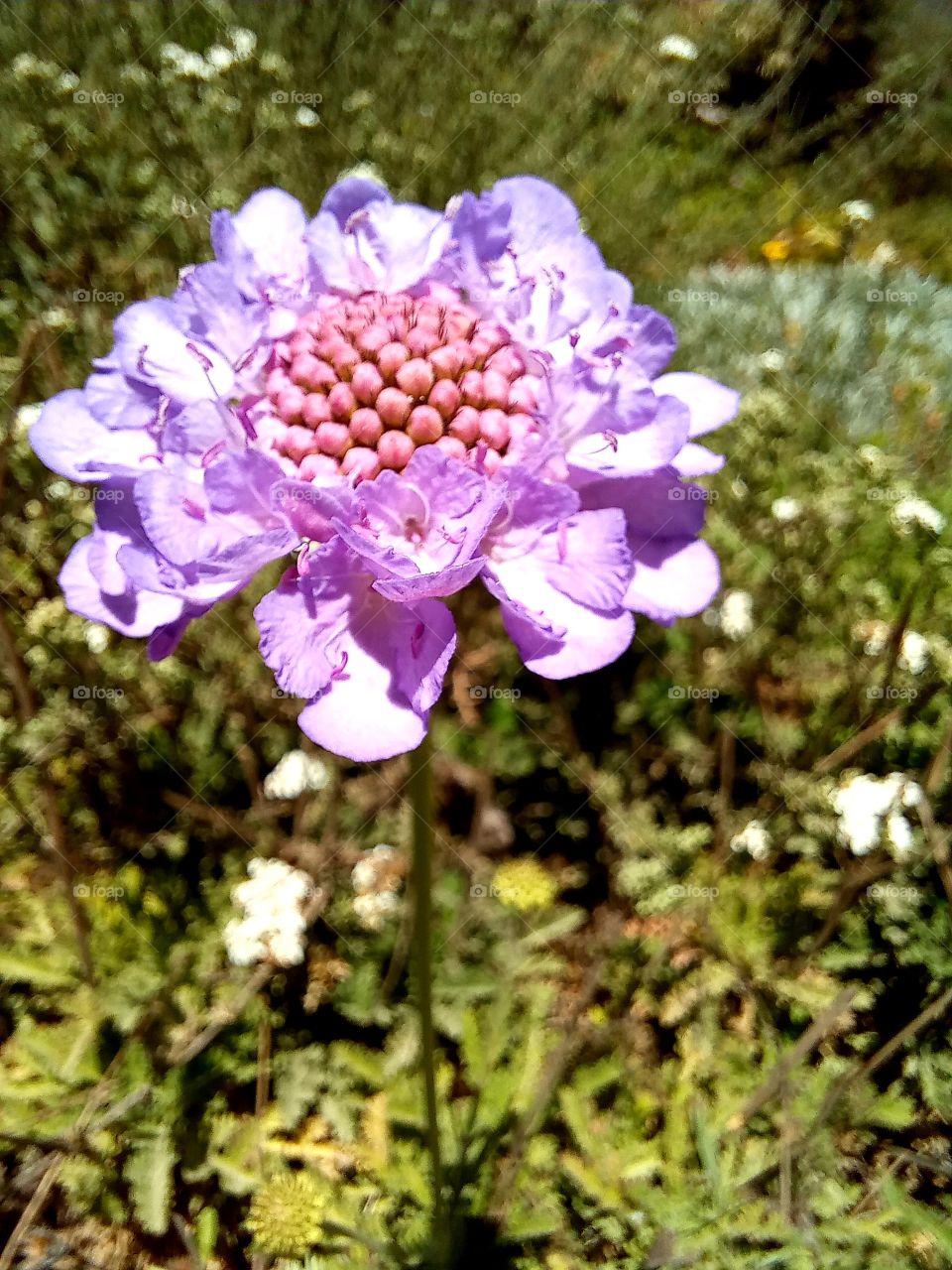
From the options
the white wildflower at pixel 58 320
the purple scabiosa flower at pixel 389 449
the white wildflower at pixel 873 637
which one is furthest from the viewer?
the white wildflower at pixel 873 637

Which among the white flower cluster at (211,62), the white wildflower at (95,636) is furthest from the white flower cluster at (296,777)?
the white flower cluster at (211,62)

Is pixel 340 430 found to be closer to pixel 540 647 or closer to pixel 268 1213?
pixel 540 647

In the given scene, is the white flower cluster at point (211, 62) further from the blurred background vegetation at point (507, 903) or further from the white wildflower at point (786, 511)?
the white wildflower at point (786, 511)

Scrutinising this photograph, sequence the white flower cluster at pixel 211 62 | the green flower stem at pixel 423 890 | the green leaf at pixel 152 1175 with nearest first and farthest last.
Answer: the green flower stem at pixel 423 890
the green leaf at pixel 152 1175
the white flower cluster at pixel 211 62

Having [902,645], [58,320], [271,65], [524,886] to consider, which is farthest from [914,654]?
[271,65]

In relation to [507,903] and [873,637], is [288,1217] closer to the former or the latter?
[507,903]

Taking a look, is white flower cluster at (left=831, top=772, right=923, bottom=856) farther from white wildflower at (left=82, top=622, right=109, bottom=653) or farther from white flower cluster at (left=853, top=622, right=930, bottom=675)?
white wildflower at (left=82, top=622, right=109, bottom=653)
